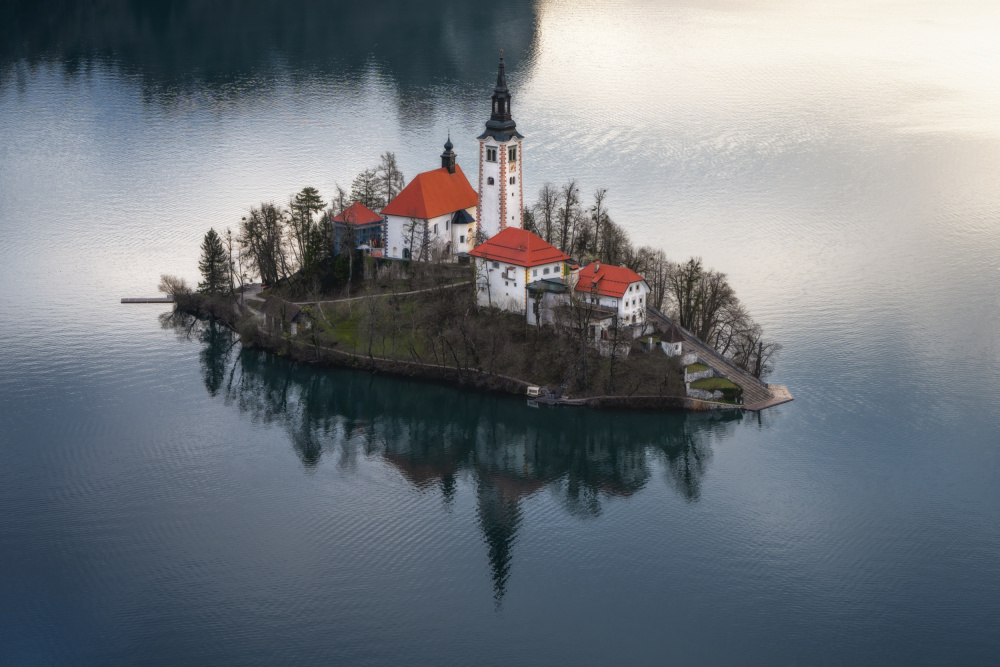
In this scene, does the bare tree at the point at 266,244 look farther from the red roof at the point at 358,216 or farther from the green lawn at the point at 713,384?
the green lawn at the point at 713,384

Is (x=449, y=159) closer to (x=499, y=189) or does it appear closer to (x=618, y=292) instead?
(x=499, y=189)

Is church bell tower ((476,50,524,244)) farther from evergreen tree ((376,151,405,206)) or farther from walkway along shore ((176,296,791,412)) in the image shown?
walkway along shore ((176,296,791,412))

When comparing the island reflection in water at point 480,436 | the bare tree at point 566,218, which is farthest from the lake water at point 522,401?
the bare tree at point 566,218

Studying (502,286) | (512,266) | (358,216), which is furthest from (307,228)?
(512,266)

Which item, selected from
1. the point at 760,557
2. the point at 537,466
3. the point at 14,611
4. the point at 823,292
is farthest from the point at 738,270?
the point at 14,611

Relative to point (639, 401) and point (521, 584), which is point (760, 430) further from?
point (521, 584)

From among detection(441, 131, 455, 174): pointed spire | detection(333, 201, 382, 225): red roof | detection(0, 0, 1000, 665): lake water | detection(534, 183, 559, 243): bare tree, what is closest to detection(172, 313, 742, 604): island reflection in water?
detection(0, 0, 1000, 665): lake water

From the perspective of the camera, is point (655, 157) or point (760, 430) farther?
point (655, 157)
